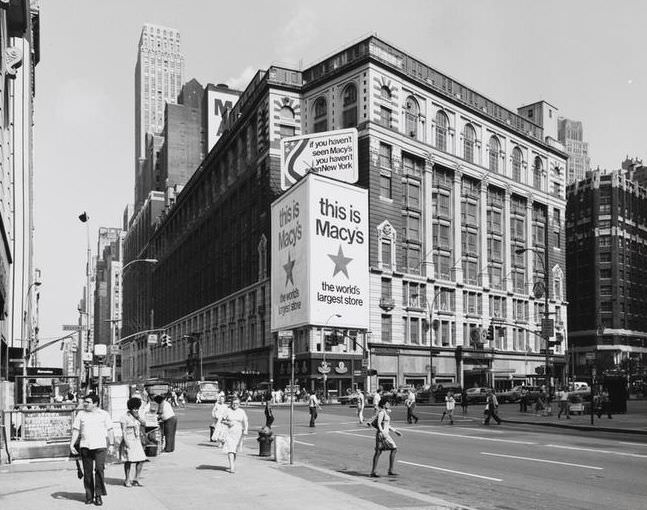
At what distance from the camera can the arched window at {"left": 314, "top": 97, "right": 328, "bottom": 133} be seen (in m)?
79.6

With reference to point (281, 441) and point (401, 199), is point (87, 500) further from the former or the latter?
point (401, 199)

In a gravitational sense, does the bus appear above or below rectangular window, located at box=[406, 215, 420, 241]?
below

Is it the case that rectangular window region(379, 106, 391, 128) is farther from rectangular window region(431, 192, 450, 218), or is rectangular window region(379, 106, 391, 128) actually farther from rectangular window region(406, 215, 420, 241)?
rectangular window region(431, 192, 450, 218)

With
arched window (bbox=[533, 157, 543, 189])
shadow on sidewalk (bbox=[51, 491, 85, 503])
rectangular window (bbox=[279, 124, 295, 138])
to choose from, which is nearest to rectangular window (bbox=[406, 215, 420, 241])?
rectangular window (bbox=[279, 124, 295, 138])

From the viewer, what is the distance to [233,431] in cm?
1716

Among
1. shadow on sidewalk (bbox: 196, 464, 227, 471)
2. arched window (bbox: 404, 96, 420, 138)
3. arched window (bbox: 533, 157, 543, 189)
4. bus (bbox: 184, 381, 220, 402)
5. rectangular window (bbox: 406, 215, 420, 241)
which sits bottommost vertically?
bus (bbox: 184, 381, 220, 402)

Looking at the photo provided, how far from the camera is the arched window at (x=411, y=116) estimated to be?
262ft

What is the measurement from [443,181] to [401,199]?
9028 millimetres

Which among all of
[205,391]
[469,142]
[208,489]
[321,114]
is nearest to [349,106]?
[321,114]

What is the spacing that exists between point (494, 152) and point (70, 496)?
85.6 meters

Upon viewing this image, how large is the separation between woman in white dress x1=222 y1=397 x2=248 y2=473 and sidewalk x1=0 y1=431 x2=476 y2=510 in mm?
409

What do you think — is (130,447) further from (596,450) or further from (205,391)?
(205,391)

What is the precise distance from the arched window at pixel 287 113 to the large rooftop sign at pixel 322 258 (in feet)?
198

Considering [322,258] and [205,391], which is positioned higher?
[322,258]
